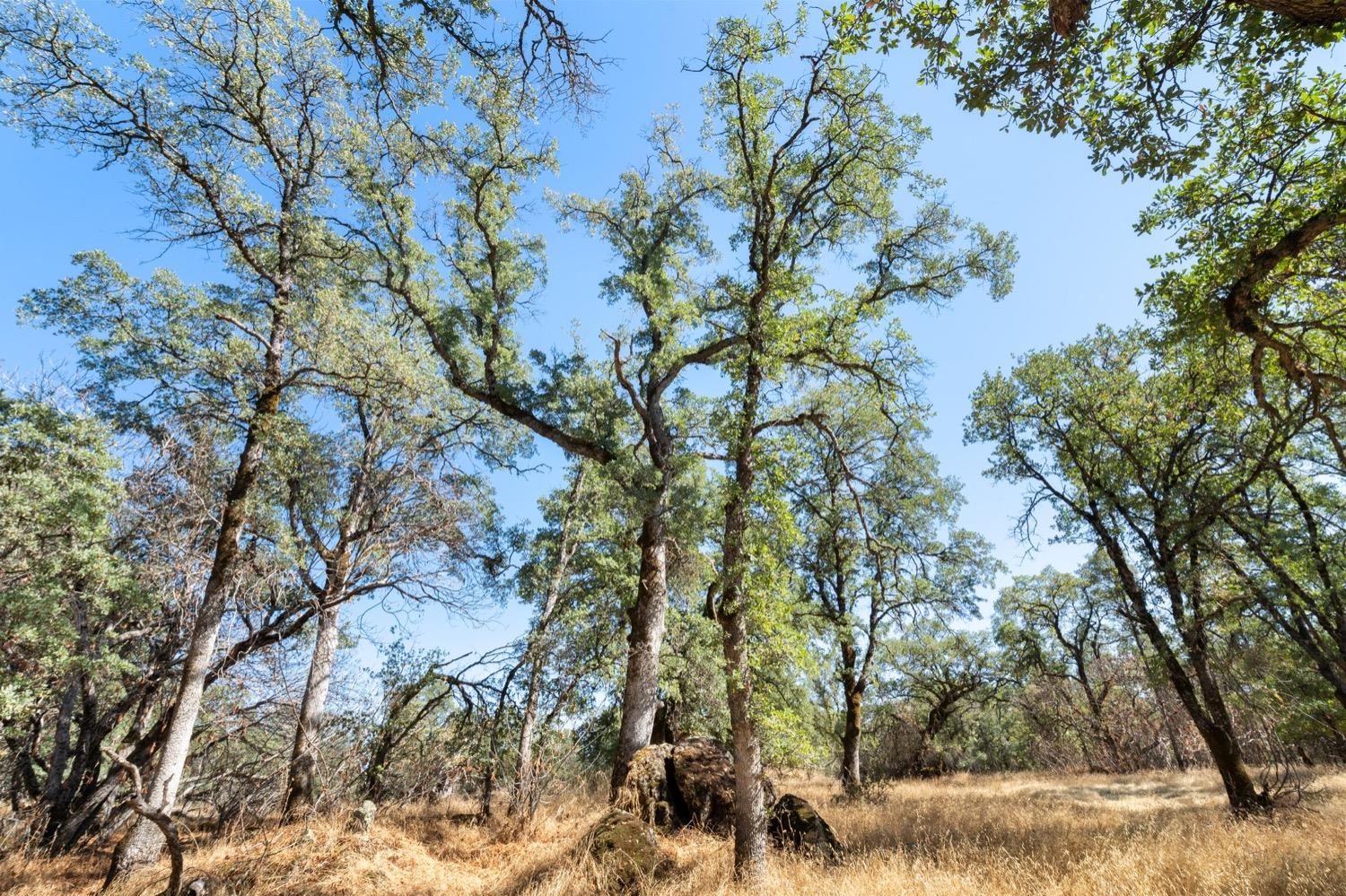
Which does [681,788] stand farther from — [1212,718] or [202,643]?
[1212,718]

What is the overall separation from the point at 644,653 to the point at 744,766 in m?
3.43

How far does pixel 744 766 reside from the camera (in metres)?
6.71

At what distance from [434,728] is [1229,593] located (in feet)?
54.7

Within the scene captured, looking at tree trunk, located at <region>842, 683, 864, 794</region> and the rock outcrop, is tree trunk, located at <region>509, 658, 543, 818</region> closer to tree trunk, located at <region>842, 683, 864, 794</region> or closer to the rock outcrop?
the rock outcrop

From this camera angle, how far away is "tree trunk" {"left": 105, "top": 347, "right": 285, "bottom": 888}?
8.04 metres

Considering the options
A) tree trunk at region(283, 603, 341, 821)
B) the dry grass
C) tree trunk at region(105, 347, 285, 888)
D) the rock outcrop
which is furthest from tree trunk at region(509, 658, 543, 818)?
tree trunk at region(105, 347, 285, 888)

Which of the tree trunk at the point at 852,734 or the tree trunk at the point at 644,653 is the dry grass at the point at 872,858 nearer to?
the tree trunk at the point at 644,653

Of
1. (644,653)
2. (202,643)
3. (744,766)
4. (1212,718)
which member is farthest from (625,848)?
(1212,718)

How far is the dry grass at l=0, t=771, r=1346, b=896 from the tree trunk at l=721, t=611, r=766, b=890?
271 millimetres

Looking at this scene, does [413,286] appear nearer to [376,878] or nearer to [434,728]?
[434,728]

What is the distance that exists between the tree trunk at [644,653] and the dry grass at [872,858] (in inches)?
54.5

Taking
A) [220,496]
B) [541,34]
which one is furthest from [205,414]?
[541,34]

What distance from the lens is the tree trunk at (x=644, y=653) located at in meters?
9.45

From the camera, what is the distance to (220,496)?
10.1m
